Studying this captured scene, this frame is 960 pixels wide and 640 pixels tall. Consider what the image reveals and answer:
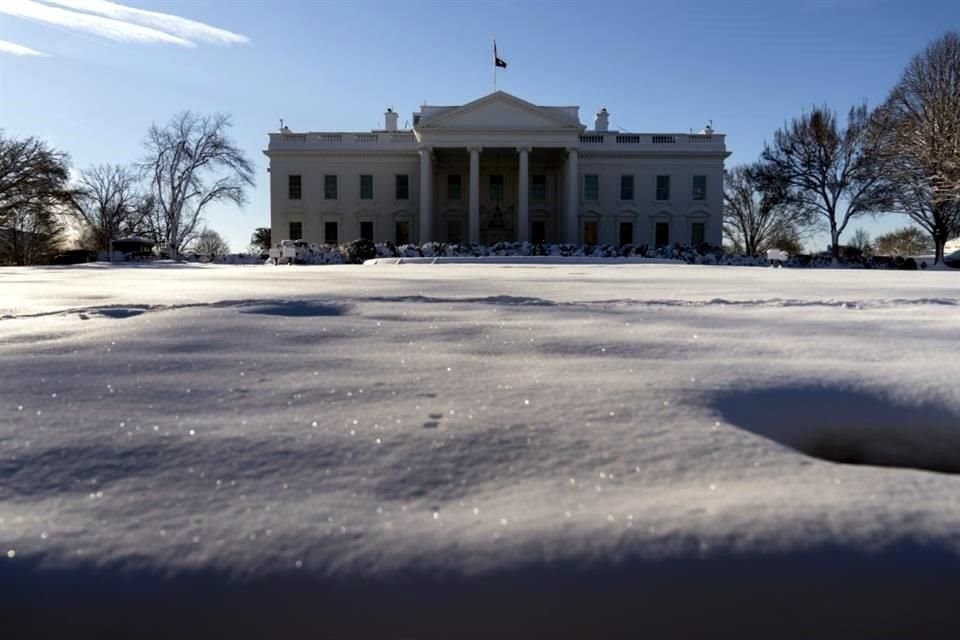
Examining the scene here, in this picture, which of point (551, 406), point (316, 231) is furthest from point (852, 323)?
point (316, 231)

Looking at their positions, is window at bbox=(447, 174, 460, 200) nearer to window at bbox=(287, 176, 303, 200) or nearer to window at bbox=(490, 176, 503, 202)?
window at bbox=(490, 176, 503, 202)

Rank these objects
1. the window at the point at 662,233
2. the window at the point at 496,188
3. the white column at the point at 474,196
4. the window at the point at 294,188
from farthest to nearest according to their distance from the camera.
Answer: the window at the point at 496,188 < the window at the point at 662,233 < the window at the point at 294,188 < the white column at the point at 474,196

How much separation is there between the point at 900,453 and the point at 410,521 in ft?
3.99

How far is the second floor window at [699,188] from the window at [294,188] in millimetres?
26831

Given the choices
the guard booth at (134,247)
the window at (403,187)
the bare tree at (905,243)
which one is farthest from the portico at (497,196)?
the bare tree at (905,243)

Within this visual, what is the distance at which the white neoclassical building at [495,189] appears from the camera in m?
40.0

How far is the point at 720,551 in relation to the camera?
93 centimetres

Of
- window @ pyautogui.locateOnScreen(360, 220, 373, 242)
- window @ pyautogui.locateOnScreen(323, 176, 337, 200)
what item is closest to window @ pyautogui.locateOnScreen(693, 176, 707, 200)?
window @ pyautogui.locateOnScreen(360, 220, 373, 242)

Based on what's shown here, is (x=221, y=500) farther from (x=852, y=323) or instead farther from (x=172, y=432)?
(x=852, y=323)

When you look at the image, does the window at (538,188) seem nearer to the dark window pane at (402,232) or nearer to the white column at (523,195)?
the white column at (523,195)

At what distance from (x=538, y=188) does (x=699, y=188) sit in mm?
10959

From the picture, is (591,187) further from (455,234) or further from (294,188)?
(294,188)

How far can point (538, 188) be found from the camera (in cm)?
4181

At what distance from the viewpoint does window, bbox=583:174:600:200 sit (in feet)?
133
